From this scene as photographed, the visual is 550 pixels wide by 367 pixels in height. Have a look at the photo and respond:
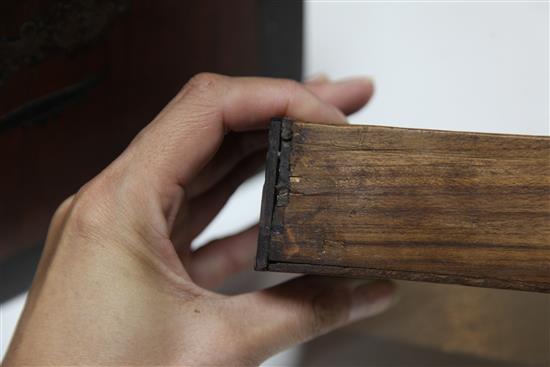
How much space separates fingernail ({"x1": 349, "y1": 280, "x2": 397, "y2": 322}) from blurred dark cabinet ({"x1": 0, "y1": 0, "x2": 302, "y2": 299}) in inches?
22.9

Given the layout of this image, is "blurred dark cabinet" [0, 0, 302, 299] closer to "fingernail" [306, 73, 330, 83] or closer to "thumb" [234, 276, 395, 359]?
"fingernail" [306, 73, 330, 83]

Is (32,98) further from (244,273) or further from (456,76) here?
(456,76)

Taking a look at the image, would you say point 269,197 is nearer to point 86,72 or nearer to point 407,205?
point 407,205

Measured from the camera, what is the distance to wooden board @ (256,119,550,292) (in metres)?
0.63

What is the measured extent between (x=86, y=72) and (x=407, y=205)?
0.73 metres

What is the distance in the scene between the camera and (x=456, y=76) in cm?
139

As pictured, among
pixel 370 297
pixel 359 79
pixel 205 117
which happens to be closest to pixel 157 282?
pixel 205 117

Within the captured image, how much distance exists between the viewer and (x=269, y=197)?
65 centimetres

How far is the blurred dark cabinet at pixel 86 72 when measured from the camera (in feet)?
3.46

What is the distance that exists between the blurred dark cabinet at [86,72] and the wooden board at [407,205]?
598 mm

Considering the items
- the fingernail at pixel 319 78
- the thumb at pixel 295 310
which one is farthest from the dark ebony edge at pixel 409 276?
the fingernail at pixel 319 78

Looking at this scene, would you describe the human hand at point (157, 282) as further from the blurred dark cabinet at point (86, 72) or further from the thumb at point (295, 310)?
the blurred dark cabinet at point (86, 72)

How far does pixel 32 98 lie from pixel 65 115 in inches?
2.8

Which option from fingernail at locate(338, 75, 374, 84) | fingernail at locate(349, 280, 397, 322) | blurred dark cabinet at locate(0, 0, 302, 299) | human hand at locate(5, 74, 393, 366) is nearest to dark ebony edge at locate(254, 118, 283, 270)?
human hand at locate(5, 74, 393, 366)
